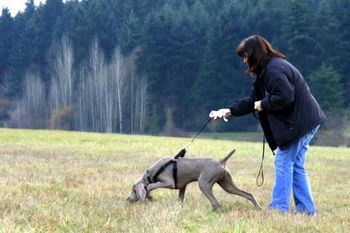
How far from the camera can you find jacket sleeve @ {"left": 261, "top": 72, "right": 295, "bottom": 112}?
5.87 meters

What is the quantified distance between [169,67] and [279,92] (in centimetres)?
6011

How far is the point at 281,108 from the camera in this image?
5.95 metres

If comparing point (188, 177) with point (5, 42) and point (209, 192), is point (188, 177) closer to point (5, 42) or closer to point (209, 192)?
point (209, 192)

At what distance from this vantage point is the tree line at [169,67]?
56188 mm

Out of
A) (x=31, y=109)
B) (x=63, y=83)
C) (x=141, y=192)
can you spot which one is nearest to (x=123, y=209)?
(x=141, y=192)

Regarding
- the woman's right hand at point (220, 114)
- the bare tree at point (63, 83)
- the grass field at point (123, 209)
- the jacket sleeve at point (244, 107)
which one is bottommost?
the grass field at point (123, 209)

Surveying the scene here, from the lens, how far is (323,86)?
165ft

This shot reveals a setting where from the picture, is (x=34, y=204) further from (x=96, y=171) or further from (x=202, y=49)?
(x=202, y=49)

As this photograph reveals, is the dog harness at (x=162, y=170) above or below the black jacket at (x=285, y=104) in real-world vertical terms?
below

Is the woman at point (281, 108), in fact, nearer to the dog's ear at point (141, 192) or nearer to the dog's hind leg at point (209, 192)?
the dog's hind leg at point (209, 192)

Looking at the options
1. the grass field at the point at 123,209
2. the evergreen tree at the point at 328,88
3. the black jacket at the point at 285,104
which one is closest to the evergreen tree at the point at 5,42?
the evergreen tree at the point at 328,88

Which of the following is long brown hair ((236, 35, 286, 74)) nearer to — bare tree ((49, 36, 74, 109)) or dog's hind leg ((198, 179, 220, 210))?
dog's hind leg ((198, 179, 220, 210))

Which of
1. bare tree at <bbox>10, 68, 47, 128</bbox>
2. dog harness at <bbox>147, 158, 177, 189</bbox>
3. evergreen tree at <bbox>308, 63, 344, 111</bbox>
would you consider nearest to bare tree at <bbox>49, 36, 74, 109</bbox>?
bare tree at <bbox>10, 68, 47, 128</bbox>

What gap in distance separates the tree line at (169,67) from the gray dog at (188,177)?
45.4 meters
